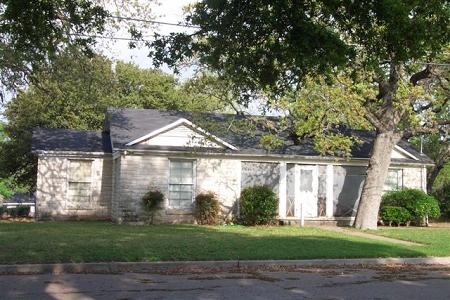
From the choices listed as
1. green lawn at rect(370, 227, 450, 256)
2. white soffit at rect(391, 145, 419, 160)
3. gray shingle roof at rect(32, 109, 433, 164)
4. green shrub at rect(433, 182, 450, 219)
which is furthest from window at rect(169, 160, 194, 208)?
green shrub at rect(433, 182, 450, 219)

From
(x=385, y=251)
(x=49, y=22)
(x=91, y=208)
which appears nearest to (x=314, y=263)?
(x=385, y=251)

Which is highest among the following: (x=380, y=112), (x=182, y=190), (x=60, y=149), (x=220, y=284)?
(x=380, y=112)

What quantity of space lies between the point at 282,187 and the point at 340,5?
49.5ft

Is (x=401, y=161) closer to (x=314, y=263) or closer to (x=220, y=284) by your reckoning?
(x=314, y=263)

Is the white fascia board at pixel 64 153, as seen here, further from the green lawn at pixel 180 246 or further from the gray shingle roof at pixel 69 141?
the green lawn at pixel 180 246

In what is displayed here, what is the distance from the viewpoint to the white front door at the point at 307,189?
23.9m

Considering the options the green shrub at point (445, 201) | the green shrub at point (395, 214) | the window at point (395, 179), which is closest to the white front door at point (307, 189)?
the green shrub at point (395, 214)

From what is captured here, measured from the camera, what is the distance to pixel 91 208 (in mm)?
23297

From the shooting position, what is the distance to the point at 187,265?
459 inches

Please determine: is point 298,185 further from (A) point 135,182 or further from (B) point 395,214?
(A) point 135,182

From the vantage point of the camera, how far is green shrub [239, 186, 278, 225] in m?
22.0

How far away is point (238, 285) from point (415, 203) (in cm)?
1563

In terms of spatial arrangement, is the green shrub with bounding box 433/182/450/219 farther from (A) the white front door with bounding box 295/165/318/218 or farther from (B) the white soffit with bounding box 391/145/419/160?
(A) the white front door with bounding box 295/165/318/218

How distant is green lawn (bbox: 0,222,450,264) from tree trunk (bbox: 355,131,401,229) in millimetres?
3142
